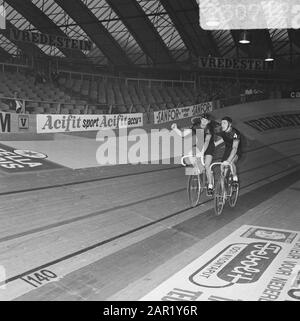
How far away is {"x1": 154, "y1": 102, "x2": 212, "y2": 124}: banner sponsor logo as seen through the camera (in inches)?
805

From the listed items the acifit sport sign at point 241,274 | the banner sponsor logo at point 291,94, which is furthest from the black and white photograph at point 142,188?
the banner sponsor logo at point 291,94

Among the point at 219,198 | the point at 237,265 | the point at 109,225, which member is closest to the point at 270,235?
the point at 219,198

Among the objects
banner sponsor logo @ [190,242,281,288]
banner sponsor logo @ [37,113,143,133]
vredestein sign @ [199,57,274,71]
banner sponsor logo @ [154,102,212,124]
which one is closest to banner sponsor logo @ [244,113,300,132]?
banner sponsor logo @ [154,102,212,124]

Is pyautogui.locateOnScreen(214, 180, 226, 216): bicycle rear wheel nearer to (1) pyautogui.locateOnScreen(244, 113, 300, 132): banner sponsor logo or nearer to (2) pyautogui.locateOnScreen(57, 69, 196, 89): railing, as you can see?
(1) pyautogui.locateOnScreen(244, 113, 300, 132): banner sponsor logo

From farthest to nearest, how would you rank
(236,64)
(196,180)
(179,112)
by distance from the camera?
(236,64) < (179,112) < (196,180)

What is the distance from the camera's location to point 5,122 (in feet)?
43.4

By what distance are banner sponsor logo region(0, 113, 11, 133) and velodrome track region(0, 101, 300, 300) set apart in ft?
12.0

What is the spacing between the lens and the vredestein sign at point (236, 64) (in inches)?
1115

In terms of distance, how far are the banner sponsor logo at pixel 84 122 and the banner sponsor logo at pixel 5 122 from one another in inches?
48.1

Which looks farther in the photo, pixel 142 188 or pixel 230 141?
pixel 142 188

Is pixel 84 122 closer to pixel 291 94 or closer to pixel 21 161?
pixel 21 161

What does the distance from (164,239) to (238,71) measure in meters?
27.6

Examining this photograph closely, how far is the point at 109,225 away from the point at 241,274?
2.33m
